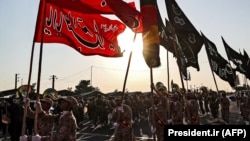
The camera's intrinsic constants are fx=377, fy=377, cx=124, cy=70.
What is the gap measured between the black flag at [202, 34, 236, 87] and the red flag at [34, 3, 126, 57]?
5.16 meters

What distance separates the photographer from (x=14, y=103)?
45.3ft

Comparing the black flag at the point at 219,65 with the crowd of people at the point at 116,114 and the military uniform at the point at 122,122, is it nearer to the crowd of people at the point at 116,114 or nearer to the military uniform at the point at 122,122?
the crowd of people at the point at 116,114

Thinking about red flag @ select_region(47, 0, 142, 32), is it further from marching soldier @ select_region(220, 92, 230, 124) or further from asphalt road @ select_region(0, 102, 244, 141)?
marching soldier @ select_region(220, 92, 230, 124)

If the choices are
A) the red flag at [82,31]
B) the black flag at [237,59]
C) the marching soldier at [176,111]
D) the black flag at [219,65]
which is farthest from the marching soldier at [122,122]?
the black flag at [237,59]

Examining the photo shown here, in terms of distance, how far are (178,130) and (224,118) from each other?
53.2ft

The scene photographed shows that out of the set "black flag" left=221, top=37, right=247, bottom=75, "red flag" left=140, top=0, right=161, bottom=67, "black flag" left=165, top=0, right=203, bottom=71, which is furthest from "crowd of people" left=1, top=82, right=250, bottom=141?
"black flag" left=221, top=37, right=247, bottom=75

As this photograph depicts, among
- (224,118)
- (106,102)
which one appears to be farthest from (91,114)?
(224,118)

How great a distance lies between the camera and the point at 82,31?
401 inches

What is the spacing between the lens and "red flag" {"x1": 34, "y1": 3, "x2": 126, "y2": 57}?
9.27 meters

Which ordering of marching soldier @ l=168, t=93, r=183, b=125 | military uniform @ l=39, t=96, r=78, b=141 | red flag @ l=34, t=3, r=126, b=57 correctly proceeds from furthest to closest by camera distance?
marching soldier @ l=168, t=93, r=183, b=125 → red flag @ l=34, t=3, r=126, b=57 → military uniform @ l=39, t=96, r=78, b=141

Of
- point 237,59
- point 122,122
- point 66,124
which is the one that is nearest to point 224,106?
point 237,59

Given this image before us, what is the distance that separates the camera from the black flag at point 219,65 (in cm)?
1468

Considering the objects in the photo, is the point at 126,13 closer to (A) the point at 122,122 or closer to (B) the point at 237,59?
(A) the point at 122,122

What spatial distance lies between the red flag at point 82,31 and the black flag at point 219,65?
5.16 m
